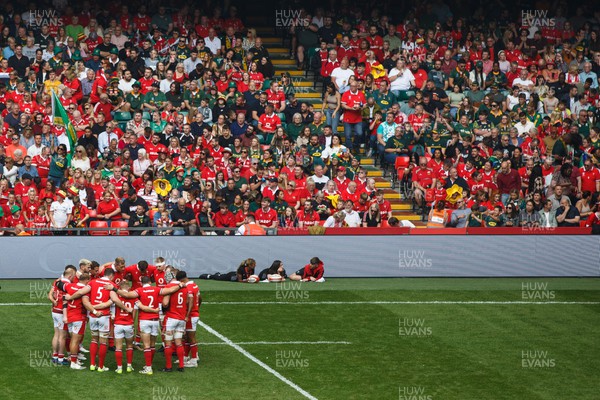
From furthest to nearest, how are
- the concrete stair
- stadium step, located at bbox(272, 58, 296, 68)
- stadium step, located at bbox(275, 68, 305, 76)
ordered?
stadium step, located at bbox(272, 58, 296, 68), stadium step, located at bbox(275, 68, 305, 76), the concrete stair

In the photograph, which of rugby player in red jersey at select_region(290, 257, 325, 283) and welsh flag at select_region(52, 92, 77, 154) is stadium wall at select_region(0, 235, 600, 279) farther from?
welsh flag at select_region(52, 92, 77, 154)

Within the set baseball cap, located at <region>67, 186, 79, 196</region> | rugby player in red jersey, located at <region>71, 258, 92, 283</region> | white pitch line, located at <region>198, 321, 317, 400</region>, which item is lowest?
white pitch line, located at <region>198, 321, 317, 400</region>

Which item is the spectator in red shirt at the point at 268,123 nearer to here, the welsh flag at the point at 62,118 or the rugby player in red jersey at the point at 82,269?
the welsh flag at the point at 62,118

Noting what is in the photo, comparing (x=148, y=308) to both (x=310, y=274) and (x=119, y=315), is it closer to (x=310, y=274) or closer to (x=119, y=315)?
→ (x=119, y=315)

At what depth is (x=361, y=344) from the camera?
66.3 ft

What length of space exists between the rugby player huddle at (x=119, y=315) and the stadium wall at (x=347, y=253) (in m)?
6.20

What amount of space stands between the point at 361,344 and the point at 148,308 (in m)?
4.40

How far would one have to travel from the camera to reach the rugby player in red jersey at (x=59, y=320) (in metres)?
18.1

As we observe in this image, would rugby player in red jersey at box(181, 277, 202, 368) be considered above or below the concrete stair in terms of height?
below

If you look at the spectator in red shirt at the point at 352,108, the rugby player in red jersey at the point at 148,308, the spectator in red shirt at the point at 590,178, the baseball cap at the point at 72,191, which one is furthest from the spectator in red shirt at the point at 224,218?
the spectator in red shirt at the point at 590,178

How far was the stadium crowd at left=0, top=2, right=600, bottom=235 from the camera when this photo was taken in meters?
26.5

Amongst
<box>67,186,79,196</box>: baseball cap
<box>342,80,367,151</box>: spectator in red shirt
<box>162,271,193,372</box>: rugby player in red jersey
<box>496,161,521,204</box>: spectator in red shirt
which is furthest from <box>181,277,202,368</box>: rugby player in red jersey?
<box>342,80,367,151</box>: spectator in red shirt

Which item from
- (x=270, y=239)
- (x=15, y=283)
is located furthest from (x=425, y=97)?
(x=15, y=283)

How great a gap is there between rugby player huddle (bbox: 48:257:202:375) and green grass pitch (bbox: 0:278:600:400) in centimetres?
34
